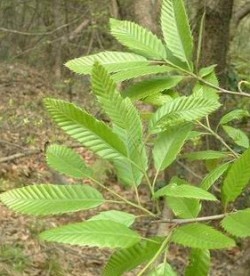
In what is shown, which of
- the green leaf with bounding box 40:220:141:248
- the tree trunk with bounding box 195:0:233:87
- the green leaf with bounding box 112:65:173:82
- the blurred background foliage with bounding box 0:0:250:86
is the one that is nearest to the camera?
the green leaf with bounding box 40:220:141:248

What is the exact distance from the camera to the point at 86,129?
0.86m

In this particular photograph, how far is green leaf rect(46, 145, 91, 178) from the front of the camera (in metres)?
0.98

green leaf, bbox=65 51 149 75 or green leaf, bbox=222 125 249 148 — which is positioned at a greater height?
green leaf, bbox=65 51 149 75

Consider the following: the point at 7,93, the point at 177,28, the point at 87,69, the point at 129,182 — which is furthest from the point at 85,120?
the point at 7,93

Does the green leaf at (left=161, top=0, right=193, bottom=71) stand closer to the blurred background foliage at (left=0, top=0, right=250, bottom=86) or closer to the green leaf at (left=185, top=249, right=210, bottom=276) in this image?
the green leaf at (left=185, top=249, right=210, bottom=276)

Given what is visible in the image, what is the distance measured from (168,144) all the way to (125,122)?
5.6 inches

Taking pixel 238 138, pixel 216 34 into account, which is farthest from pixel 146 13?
pixel 238 138

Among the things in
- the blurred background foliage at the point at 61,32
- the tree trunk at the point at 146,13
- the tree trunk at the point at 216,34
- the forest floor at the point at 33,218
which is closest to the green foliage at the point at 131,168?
the forest floor at the point at 33,218

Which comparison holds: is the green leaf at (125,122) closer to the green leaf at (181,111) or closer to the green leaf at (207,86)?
the green leaf at (181,111)

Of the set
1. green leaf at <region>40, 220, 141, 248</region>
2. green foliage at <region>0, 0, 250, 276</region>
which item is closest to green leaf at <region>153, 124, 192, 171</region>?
green foliage at <region>0, 0, 250, 276</region>

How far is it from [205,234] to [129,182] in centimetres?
18

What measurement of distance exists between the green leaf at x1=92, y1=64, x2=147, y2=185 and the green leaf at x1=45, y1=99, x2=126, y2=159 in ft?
0.09

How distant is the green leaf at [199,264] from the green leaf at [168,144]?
0.61 feet

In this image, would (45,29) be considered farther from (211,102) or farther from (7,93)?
(211,102)
